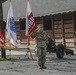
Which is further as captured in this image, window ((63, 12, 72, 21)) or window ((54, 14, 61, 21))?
window ((54, 14, 61, 21))

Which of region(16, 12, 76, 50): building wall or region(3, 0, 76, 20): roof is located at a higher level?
region(3, 0, 76, 20): roof

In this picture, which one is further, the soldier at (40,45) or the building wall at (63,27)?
the building wall at (63,27)

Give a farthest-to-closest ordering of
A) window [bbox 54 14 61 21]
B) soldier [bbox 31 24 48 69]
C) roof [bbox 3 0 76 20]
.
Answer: window [bbox 54 14 61 21] → roof [bbox 3 0 76 20] → soldier [bbox 31 24 48 69]

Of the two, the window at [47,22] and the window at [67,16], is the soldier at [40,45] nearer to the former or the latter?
the window at [67,16]

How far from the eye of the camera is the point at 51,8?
998 inches

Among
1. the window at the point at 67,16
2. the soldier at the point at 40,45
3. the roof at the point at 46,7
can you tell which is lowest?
the soldier at the point at 40,45

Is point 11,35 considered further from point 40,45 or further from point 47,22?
point 47,22

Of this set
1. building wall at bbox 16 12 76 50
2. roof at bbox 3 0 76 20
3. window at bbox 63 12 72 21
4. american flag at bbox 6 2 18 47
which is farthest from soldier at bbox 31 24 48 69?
window at bbox 63 12 72 21

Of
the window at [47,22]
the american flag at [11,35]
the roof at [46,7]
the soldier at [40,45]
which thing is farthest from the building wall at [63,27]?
the soldier at [40,45]

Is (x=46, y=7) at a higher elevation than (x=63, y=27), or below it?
higher

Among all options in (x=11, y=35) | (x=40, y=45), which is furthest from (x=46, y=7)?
(x=40, y=45)

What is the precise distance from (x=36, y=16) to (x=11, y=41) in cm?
978

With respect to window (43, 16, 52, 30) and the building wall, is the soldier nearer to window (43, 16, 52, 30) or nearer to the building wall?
the building wall

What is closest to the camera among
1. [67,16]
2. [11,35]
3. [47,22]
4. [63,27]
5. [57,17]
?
[11,35]
